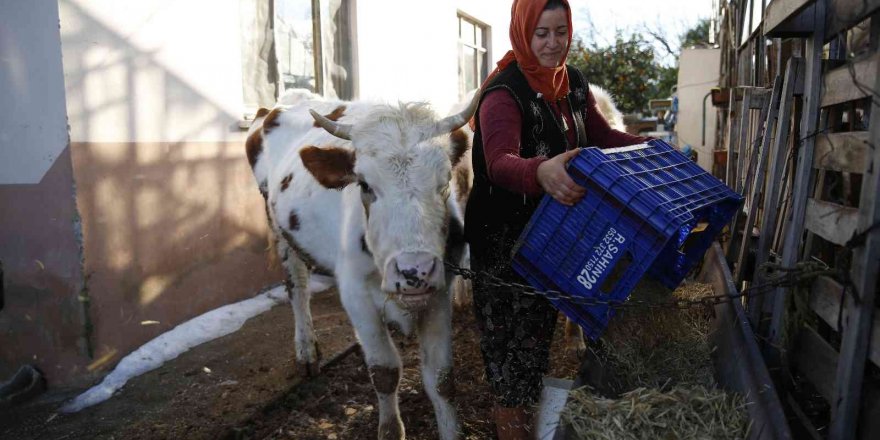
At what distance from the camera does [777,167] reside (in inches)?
119

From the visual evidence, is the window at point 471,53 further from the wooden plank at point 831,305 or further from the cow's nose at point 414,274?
the wooden plank at point 831,305

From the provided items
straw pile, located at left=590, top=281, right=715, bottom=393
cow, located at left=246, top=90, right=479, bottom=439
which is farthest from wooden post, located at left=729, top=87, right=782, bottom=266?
cow, located at left=246, top=90, right=479, bottom=439

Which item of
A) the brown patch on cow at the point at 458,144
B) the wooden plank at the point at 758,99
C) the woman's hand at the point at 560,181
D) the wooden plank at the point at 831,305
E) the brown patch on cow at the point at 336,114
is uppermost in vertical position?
the wooden plank at the point at 758,99

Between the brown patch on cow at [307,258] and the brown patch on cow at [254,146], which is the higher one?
the brown patch on cow at [254,146]

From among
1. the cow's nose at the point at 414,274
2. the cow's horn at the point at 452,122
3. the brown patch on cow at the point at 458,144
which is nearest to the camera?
the cow's nose at the point at 414,274

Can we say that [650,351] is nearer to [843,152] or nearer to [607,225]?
[607,225]

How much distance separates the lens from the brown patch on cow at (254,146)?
4.98 metres

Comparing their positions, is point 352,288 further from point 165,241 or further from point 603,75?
point 603,75

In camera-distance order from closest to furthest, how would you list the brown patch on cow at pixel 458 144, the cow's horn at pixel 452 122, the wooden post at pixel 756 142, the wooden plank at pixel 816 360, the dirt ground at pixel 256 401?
the wooden plank at pixel 816 360
the cow's horn at pixel 452 122
the brown patch on cow at pixel 458 144
the wooden post at pixel 756 142
the dirt ground at pixel 256 401

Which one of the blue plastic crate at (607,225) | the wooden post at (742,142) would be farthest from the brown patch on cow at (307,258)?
the wooden post at (742,142)

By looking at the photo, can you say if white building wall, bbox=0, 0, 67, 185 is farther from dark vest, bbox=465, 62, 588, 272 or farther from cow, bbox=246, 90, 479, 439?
dark vest, bbox=465, 62, 588, 272

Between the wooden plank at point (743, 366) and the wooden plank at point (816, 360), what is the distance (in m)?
0.21

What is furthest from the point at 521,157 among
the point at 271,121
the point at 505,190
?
the point at 271,121

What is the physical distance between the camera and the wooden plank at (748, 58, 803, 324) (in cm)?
289
